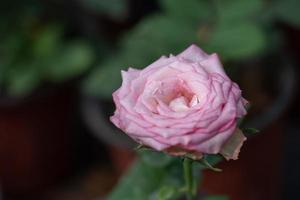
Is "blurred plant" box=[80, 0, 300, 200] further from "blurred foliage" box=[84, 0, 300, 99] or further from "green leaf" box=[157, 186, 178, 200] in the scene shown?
"green leaf" box=[157, 186, 178, 200]

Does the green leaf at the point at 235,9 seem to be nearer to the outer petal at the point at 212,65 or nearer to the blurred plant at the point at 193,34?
the blurred plant at the point at 193,34

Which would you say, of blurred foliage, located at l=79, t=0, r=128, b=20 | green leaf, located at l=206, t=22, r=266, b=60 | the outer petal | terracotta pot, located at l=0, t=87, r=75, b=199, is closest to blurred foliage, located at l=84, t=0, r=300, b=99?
green leaf, located at l=206, t=22, r=266, b=60

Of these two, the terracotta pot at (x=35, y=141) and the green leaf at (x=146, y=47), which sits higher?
the green leaf at (x=146, y=47)

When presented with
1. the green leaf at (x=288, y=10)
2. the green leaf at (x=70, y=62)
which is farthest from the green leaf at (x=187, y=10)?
the green leaf at (x=70, y=62)

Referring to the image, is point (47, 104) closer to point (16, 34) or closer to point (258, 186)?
Result: point (16, 34)

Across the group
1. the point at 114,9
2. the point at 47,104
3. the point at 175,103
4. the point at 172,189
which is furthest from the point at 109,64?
the point at 175,103

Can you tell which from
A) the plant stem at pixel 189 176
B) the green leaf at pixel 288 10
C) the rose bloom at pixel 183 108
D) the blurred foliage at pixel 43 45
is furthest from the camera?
the blurred foliage at pixel 43 45
